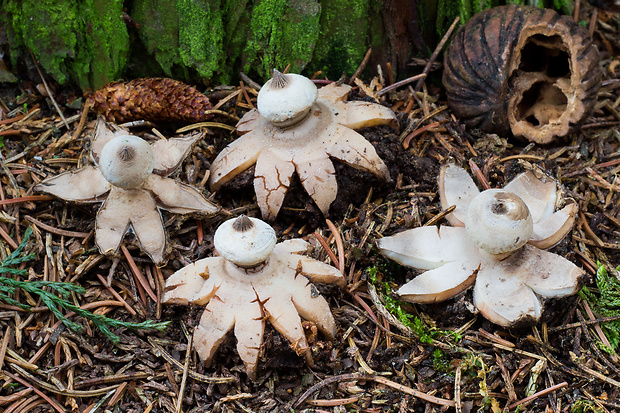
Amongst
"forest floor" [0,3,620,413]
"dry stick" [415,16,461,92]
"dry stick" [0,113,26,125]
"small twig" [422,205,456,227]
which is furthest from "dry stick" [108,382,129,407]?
"dry stick" [415,16,461,92]

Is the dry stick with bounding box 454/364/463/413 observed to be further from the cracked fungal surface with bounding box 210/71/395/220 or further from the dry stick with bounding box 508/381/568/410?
the cracked fungal surface with bounding box 210/71/395/220

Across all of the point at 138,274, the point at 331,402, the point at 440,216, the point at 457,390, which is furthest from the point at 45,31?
the point at 457,390

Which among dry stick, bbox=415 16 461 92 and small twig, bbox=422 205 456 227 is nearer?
small twig, bbox=422 205 456 227

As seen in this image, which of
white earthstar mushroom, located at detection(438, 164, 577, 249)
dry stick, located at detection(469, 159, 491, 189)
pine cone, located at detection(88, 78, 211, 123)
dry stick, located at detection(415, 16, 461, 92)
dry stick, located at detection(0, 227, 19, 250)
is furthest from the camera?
dry stick, located at detection(415, 16, 461, 92)

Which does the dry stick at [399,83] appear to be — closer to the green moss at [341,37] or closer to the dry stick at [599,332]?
the green moss at [341,37]

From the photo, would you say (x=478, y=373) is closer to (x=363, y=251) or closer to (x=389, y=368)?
(x=389, y=368)

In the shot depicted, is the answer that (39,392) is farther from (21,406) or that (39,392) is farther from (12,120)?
(12,120)

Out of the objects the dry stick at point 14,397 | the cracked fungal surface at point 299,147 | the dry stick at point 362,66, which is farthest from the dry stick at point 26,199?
the dry stick at point 362,66
